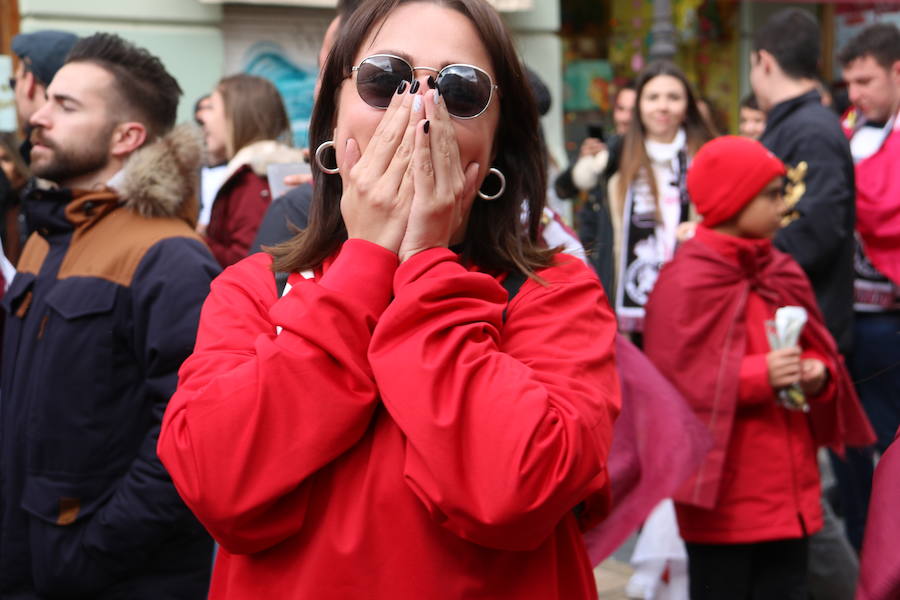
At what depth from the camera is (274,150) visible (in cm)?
566

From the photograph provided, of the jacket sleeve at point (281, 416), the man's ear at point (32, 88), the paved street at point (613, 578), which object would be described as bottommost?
the paved street at point (613, 578)

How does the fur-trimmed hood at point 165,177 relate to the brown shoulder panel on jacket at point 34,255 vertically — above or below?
above

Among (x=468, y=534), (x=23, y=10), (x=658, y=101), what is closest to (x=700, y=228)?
(x=658, y=101)

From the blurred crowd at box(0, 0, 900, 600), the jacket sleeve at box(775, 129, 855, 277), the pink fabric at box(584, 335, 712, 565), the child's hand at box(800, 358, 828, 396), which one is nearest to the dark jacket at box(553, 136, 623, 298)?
the blurred crowd at box(0, 0, 900, 600)

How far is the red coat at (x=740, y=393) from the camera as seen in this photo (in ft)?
12.8

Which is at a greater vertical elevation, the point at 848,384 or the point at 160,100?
the point at 160,100

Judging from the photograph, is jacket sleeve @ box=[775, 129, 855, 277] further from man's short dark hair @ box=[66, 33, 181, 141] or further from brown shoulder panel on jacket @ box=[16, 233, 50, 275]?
brown shoulder panel on jacket @ box=[16, 233, 50, 275]

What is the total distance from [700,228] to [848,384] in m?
0.82

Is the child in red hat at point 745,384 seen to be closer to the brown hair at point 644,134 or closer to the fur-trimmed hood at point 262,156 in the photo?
the brown hair at point 644,134

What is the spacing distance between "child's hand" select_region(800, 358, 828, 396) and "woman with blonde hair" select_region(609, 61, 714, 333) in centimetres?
170

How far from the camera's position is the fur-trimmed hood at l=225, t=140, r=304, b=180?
539 centimetres

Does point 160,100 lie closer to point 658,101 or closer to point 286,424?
point 286,424

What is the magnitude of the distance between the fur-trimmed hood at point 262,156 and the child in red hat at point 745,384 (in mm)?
2079

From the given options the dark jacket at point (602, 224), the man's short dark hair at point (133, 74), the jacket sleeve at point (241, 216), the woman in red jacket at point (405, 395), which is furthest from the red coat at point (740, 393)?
the jacket sleeve at point (241, 216)
